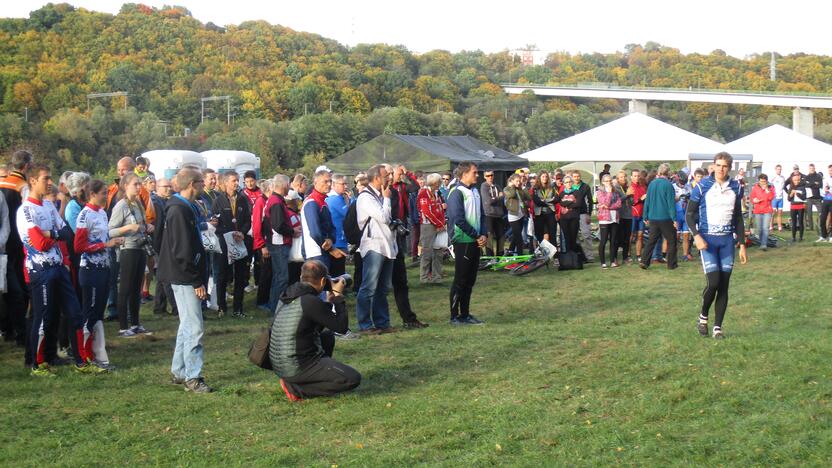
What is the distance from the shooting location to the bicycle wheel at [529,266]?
1662 centimetres

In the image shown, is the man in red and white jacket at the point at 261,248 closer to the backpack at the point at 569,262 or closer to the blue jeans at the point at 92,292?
the blue jeans at the point at 92,292

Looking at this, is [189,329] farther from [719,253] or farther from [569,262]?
[569,262]

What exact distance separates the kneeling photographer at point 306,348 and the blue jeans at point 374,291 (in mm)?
2770

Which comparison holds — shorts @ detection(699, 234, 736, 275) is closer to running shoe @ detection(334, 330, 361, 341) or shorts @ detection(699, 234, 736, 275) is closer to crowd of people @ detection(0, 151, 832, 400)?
crowd of people @ detection(0, 151, 832, 400)

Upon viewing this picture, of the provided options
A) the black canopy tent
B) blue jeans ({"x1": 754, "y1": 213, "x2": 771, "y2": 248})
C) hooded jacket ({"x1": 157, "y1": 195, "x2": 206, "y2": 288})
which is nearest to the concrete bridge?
the black canopy tent

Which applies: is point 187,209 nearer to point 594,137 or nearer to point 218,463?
point 218,463

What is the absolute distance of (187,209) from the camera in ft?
24.6

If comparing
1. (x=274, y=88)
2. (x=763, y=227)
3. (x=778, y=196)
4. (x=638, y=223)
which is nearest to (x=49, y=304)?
(x=638, y=223)

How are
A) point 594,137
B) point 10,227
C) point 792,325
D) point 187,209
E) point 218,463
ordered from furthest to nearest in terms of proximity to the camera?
point 594,137 < point 792,325 < point 10,227 < point 187,209 < point 218,463

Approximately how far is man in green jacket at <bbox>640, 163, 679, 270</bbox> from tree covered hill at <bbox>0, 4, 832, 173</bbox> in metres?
37.5

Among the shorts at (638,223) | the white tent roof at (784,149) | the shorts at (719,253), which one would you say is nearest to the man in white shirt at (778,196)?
the white tent roof at (784,149)

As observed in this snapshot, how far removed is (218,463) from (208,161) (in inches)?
889

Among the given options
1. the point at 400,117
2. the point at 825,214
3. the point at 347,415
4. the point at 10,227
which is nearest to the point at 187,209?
the point at 347,415

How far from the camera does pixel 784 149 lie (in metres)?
33.6
